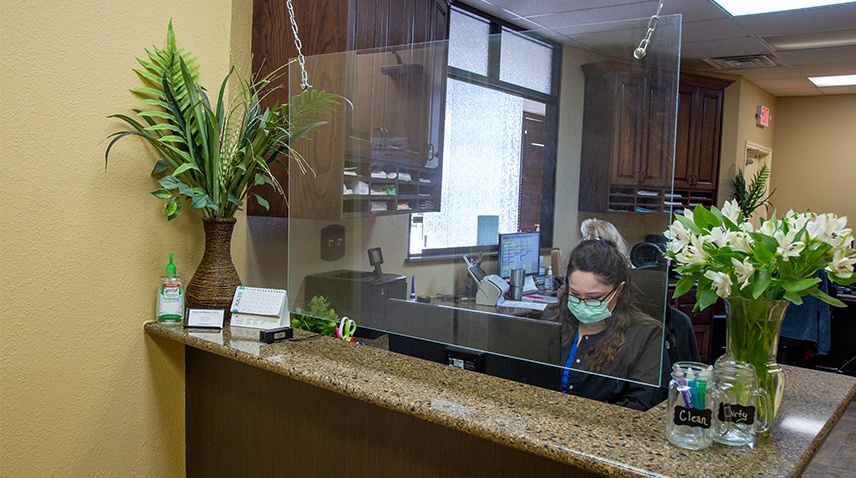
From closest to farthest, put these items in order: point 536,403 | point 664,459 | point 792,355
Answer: point 664,459 → point 536,403 → point 792,355

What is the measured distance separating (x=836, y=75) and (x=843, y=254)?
19.1 feet

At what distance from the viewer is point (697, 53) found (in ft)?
17.2

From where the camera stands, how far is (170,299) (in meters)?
1.89

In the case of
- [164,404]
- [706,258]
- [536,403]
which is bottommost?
[164,404]

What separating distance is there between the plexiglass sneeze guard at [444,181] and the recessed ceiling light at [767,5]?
3.07 metres

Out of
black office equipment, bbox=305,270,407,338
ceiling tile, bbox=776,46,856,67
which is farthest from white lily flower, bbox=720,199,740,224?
ceiling tile, bbox=776,46,856,67

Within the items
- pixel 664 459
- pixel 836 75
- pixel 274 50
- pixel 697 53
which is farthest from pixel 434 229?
pixel 836 75

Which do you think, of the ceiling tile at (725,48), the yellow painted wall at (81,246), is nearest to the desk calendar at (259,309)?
the yellow painted wall at (81,246)

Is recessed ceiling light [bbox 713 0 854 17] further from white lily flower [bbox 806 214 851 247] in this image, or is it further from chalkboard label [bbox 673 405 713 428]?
chalkboard label [bbox 673 405 713 428]

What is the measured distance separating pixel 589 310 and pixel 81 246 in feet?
4.51

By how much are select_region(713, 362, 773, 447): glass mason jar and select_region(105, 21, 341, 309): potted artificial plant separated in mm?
1238

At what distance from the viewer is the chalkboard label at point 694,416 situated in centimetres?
104

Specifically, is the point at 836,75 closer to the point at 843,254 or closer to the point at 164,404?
the point at 843,254

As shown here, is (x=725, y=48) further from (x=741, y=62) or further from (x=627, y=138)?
(x=627, y=138)
